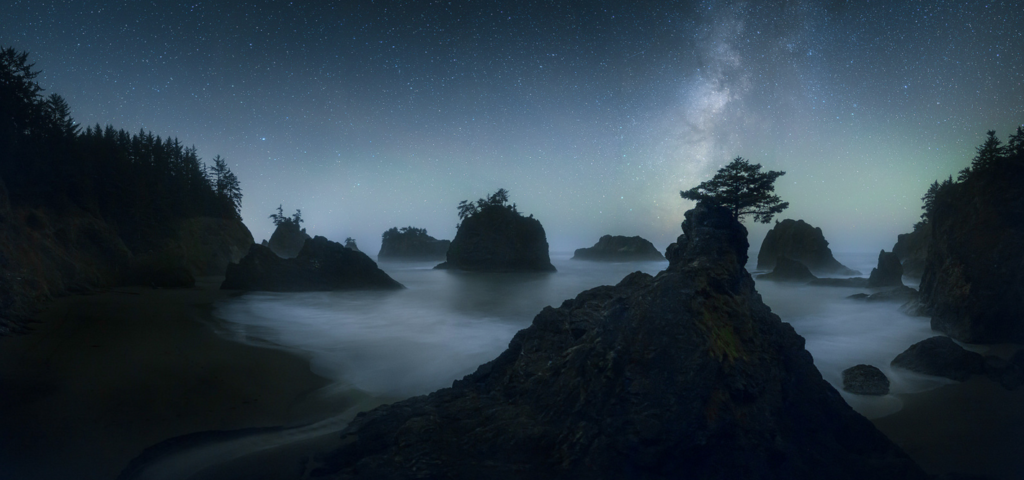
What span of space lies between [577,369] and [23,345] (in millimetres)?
11839

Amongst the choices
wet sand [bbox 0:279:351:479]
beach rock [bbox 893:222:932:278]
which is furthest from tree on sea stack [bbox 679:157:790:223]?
beach rock [bbox 893:222:932:278]

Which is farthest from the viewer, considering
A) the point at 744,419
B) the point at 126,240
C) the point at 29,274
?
the point at 126,240

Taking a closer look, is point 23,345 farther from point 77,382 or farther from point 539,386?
point 539,386

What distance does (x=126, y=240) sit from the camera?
25.7m

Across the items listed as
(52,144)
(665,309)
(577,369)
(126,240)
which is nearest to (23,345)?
(577,369)

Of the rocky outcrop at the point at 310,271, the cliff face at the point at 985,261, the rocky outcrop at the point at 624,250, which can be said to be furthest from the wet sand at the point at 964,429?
the rocky outcrop at the point at 624,250

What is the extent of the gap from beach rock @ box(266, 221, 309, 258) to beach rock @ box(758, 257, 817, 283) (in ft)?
191

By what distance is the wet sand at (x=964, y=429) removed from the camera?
17.0 ft

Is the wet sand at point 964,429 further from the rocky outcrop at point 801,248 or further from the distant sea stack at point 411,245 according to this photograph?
the distant sea stack at point 411,245

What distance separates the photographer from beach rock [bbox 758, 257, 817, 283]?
101ft

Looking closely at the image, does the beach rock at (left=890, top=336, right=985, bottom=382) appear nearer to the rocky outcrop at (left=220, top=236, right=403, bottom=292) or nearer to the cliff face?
the cliff face

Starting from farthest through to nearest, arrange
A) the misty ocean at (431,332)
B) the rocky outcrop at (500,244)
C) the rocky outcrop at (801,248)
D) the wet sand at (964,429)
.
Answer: the rocky outcrop at (500,244), the rocky outcrop at (801,248), the misty ocean at (431,332), the wet sand at (964,429)

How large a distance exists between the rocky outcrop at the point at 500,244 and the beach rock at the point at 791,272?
23.6 meters

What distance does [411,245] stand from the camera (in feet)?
271
